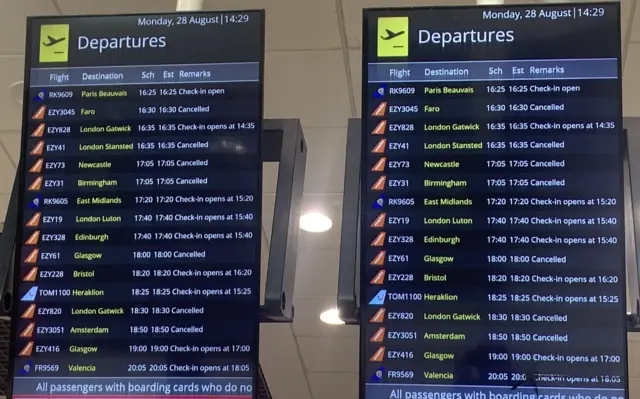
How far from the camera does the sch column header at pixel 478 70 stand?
2111 millimetres

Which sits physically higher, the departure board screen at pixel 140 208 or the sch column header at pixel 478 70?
the sch column header at pixel 478 70

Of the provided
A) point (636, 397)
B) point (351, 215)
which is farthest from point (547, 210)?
point (636, 397)

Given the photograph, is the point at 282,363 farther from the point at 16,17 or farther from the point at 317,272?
the point at 16,17

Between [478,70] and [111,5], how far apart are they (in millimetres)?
1769

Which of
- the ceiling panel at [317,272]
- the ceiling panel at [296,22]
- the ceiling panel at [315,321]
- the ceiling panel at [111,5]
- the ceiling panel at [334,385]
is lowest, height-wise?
the ceiling panel at [334,385]

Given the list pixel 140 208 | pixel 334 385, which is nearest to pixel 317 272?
pixel 334 385

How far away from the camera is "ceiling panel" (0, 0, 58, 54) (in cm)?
354

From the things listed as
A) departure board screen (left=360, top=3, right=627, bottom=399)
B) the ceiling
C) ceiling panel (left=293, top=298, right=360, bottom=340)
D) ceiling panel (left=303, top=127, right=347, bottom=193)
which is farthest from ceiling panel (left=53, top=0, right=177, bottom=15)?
ceiling panel (left=293, top=298, right=360, bottom=340)

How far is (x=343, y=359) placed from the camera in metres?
7.03

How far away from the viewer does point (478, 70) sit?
6.98 ft

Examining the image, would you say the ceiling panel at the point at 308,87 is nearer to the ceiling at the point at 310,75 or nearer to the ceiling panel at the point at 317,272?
the ceiling at the point at 310,75

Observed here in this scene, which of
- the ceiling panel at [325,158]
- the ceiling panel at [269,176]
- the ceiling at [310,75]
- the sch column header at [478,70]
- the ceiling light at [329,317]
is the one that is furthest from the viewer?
the ceiling light at [329,317]

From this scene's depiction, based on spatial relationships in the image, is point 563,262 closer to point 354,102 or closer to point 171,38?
point 171,38

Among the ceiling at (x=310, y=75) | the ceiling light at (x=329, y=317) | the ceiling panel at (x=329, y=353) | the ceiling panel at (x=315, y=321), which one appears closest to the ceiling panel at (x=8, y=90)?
the ceiling at (x=310, y=75)
